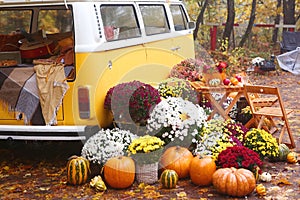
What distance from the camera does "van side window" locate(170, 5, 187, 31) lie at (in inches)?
337

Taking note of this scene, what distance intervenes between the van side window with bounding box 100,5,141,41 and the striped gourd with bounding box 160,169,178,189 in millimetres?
1886

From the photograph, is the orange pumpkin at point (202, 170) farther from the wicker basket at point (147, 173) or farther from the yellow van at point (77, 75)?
the yellow van at point (77, 75)

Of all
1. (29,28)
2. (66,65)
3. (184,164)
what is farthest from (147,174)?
(29,28)

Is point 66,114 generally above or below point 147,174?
above

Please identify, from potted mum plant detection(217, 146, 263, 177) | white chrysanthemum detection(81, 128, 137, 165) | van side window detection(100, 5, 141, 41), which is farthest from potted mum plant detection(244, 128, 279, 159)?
van side window detection(100, 5, 141, 41)

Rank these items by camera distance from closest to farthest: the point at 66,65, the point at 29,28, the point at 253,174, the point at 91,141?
1. the point at 253,174
2. the point at 91,141
3. the point at 66,65
4. the point at 29,28

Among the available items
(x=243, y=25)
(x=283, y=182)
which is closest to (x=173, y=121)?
(x=283, y=182)

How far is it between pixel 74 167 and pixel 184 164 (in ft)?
4.27

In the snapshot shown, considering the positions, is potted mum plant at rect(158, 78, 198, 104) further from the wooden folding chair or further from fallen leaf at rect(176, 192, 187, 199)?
fallen leaf at rect(176, 192, 187, 199)

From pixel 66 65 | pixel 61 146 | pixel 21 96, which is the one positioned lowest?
pixel 61 146

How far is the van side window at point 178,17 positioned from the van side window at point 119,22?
2.05 metres

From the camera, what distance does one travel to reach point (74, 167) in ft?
16.9

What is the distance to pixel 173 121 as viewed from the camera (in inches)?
217

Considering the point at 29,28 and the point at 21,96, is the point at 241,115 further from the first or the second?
the point at 29,28
